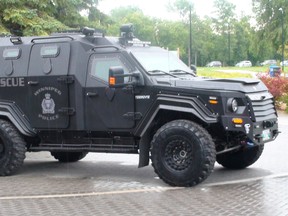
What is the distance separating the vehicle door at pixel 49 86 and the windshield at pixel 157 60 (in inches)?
49.2

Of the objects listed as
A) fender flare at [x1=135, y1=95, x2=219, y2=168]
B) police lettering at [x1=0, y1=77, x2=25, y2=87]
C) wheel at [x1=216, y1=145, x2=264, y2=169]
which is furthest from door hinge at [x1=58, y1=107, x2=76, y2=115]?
wheel at [x1=216, y1=145, x2=264, y2=169]

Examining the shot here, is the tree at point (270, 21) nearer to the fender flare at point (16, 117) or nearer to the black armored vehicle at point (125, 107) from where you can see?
the black armored vehicle at point (125, 107)

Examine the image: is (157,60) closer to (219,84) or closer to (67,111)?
(219,84)

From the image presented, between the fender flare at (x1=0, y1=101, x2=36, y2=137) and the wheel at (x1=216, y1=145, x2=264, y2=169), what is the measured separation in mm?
3393

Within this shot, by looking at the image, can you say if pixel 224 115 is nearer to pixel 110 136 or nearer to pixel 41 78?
pixel 110 136

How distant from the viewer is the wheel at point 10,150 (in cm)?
964

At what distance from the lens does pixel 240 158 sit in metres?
10.1

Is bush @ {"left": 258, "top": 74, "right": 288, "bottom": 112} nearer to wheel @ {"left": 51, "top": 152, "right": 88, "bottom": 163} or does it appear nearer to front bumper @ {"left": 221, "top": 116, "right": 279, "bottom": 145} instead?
wheel @ {"left": 51, "top": 152, "right": 88, "bottom": 163}

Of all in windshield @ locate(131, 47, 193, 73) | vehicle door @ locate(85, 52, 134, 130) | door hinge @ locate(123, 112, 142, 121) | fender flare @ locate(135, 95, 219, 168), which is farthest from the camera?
windshield @ locate(131, 47, 193, 73)

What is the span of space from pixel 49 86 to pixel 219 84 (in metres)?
2.94

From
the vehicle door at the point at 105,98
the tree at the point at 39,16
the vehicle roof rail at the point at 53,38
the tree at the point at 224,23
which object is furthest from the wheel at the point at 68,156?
the tree at the point at 224,23

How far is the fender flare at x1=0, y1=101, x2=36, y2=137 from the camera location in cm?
972

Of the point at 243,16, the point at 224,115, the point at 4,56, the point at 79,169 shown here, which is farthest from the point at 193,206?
the point at 243,16

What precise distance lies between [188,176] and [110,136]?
1676 millimetres
